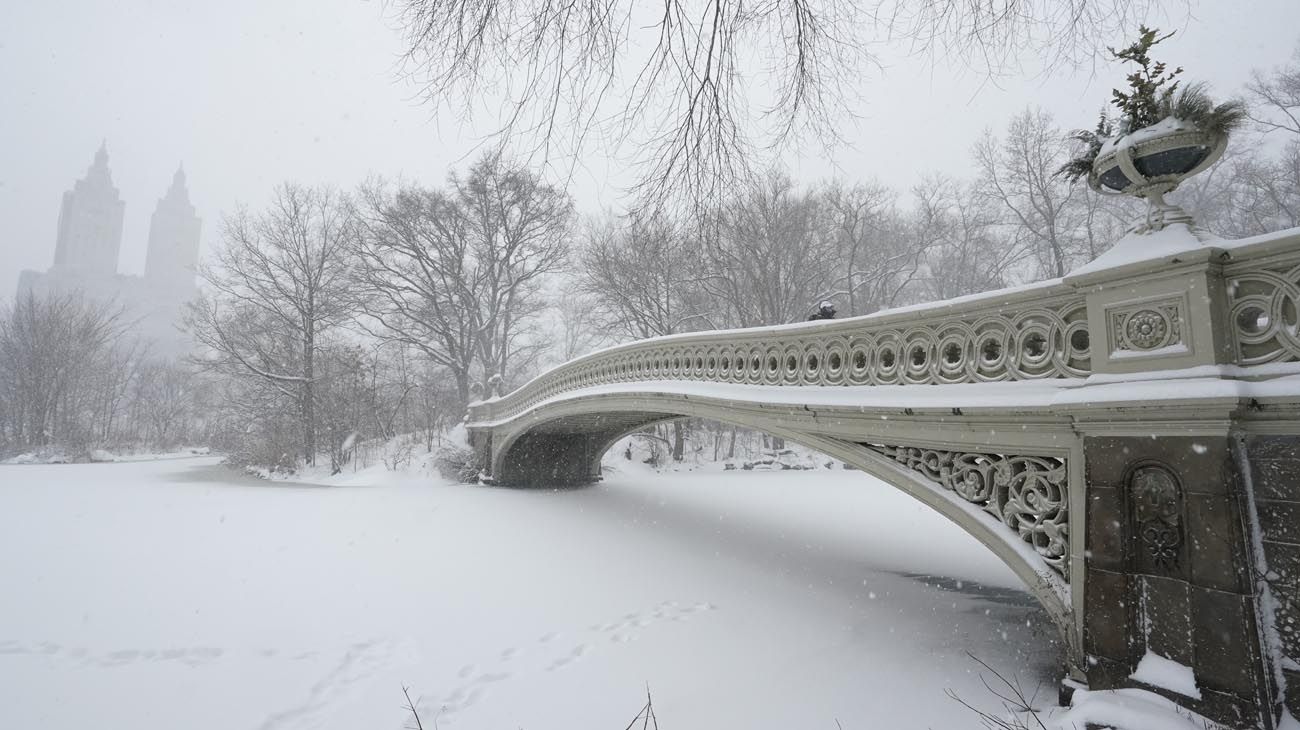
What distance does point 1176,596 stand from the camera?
2.65 metres

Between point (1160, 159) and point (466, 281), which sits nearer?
point (1160, 159)

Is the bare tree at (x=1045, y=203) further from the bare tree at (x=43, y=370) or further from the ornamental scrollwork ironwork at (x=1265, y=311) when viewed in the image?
the bare tree at (x=43, y=370)

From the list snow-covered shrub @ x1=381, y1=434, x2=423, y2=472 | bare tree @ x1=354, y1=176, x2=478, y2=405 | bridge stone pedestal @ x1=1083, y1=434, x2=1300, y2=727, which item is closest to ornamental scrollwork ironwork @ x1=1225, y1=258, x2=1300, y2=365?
bridge stone pedestal @ x1=1083, y1=434, x2=1300, y2=727

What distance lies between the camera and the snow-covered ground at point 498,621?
Result: 370cm

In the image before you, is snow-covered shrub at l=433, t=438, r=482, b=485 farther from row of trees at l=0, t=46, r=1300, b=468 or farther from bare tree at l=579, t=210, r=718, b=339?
bare tree at l=579, t=210, r=718, b=339

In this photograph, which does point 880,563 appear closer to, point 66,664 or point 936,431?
Result: point 936,431

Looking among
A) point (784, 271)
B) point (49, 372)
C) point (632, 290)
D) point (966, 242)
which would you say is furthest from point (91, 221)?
point (966, 242)

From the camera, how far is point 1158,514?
2.79 metres

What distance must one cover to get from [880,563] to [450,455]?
13.0 metres

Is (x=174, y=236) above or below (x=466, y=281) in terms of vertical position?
above

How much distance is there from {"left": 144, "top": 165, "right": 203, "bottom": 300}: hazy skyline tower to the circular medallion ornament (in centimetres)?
16878

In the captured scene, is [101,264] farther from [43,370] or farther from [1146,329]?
[1146,329]

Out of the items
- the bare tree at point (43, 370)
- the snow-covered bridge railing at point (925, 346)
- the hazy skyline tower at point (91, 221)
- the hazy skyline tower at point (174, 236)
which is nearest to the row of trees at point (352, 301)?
the bare tree at point (43, 370)

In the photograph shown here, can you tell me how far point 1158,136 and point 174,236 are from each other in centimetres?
19132
